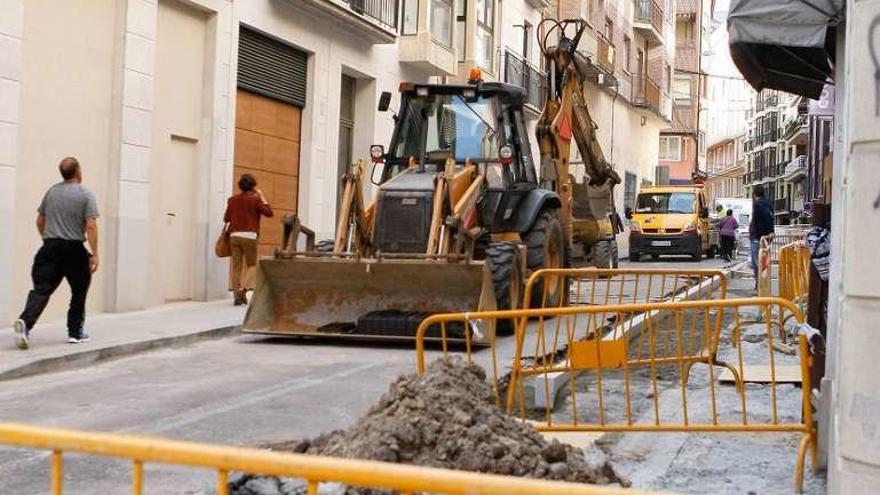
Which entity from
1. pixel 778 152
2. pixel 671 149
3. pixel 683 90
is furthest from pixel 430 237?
pixel 778 152

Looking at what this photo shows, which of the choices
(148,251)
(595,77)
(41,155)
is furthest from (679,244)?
(41,155)

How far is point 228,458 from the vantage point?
6.72 ft

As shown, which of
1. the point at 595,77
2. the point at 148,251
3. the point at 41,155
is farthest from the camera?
the point at 595,77

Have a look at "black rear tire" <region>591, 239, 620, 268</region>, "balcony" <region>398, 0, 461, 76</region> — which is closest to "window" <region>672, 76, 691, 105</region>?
"balcony" <region>398, 0, 461, 76</region>

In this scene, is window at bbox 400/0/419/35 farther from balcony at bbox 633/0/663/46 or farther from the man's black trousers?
balcony at bbox 633/0/663/46

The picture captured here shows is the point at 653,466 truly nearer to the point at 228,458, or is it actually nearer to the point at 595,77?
the point at 228,458

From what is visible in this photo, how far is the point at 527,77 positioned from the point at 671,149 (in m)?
32.5

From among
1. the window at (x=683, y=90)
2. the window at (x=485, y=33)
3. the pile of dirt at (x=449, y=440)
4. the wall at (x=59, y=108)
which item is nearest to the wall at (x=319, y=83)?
the wall at (x=59, y=108)

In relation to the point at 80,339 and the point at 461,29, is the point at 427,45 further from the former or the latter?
the point at 80,339

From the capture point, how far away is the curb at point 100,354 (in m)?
8.10

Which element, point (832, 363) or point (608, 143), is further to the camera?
point (608, 143)

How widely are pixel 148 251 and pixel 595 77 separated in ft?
73.4

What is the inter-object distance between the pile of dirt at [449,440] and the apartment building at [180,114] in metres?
6.91

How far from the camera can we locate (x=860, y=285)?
114 inches
